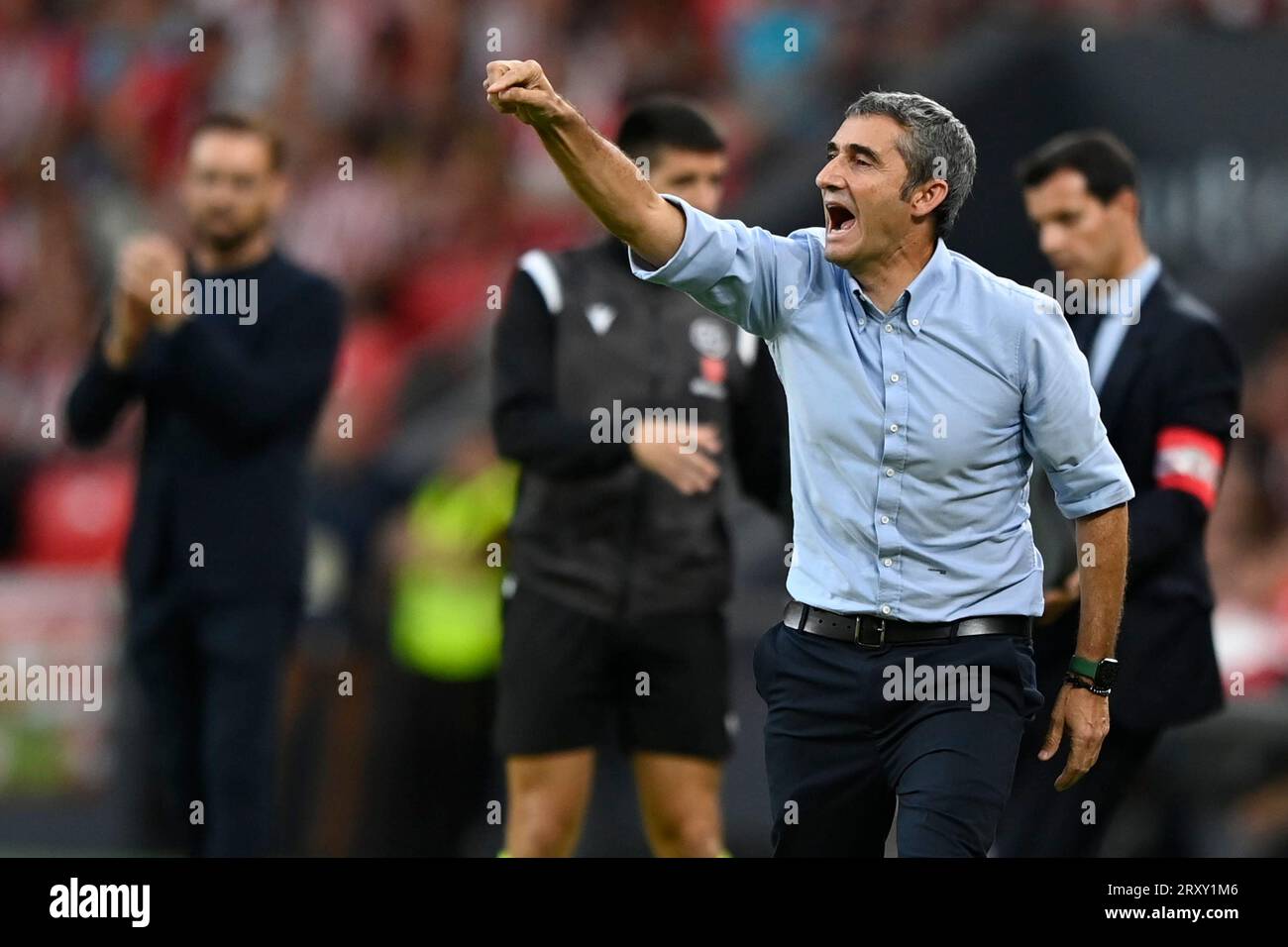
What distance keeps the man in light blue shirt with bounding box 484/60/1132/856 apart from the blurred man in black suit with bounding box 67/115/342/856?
2250 millimetres

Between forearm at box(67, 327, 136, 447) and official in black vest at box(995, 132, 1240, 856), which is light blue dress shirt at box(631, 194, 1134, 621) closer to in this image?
official in black vest at box(995, 132, 1240, 856)

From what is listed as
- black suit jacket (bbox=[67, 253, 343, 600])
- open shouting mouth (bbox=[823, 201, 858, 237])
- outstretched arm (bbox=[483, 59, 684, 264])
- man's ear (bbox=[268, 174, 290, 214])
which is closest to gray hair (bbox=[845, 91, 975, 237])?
open shouting mouth (bbox=[823, 201, 858, 237])

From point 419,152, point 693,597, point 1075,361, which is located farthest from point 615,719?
point 419,152

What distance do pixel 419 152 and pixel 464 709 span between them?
4.78 metres

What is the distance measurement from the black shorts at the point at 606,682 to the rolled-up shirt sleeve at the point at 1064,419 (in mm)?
1687

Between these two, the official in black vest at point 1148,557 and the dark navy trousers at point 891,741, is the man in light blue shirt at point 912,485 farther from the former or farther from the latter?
the official in black vest at point 1148,557

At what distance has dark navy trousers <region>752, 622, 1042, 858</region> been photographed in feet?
14.6

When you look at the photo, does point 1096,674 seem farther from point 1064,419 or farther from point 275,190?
point 275,190

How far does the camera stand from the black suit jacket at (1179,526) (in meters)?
5.54

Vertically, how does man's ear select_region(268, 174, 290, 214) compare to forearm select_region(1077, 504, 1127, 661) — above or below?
above

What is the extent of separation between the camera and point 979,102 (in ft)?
31.8

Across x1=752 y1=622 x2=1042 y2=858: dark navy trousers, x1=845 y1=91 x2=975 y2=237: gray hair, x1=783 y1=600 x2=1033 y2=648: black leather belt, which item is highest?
x1=845 y1=91 x2=975 y2=237: gray hair

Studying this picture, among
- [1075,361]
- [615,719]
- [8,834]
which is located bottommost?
[8,834]
